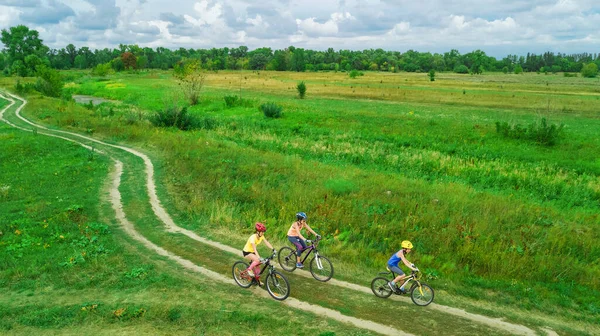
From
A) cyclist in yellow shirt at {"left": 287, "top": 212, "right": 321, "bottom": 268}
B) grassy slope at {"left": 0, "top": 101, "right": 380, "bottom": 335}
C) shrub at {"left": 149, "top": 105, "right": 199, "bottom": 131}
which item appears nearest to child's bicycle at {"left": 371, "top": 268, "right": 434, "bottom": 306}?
grassy slope at {"left": 0, "top": 101, "right": 380, "bottom": 335}

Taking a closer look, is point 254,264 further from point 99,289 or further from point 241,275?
point 99,289

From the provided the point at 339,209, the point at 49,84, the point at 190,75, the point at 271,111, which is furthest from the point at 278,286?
the point at 49,84

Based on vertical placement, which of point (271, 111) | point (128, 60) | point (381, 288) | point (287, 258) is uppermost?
point (128, 60)

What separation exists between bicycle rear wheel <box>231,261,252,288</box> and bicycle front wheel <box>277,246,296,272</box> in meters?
1.63

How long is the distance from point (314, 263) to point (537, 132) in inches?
1239

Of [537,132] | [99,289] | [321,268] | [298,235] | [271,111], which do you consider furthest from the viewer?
[271,111]

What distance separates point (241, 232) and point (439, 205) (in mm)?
9191

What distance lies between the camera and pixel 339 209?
1806 cm

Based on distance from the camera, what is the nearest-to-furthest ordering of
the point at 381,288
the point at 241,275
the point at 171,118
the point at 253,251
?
1. the point at 381,288
2. the point at 253,251
3. the point at 241,275
4. the point at 171,118

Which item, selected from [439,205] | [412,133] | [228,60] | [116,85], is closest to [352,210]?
[439,205]

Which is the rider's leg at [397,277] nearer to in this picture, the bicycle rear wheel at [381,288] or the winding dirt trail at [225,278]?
the bicycle rear wheel at [381,288]

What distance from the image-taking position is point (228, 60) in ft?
625

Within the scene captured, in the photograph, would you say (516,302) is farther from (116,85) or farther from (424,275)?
(116,85)

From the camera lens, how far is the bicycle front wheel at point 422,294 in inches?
433
